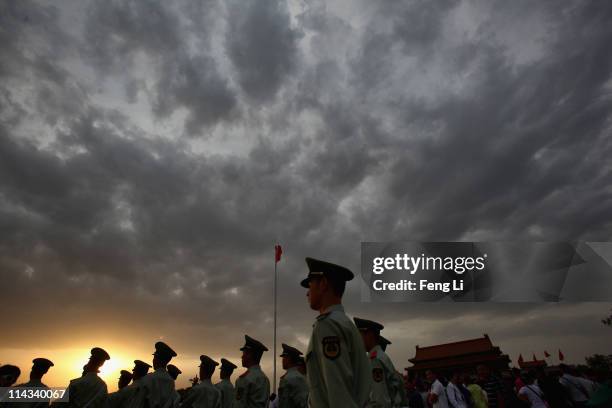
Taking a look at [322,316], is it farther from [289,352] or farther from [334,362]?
[289,352]

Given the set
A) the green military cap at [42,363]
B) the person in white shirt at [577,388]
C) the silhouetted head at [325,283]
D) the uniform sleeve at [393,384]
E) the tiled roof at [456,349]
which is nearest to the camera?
the silhouetted head at [325,283]

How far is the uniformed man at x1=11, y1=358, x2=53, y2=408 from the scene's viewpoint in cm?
720

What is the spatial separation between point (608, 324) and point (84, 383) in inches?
1959

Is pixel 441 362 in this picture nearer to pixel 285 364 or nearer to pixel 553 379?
pixel 553 379

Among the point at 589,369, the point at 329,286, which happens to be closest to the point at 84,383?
the point at 329,286

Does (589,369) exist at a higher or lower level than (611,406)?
higher

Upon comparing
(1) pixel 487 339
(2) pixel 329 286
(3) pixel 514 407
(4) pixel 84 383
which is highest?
(1) pixel 487 339

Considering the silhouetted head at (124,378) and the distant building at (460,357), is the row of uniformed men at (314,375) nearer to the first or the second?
the silhouetted head at (124,378)

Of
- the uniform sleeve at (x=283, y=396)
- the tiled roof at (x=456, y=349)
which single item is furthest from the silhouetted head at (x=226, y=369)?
the tiled roof at (x=456, y=349)

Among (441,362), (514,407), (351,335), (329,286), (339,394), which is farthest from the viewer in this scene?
(441,362)

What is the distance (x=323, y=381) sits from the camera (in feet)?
9.24

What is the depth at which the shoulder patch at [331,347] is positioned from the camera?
2.80m

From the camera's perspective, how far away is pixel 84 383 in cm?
767

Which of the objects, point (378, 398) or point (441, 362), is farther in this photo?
point (441, 362)
